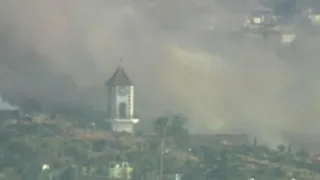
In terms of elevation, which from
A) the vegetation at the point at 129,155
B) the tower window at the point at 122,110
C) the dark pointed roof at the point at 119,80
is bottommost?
the vegetation at the point at 129,155

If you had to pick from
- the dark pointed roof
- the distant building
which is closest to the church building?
the dark pointed roof

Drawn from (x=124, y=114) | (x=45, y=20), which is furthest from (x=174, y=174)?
(x=45, y=20)

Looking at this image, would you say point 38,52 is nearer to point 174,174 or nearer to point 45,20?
point 45,20

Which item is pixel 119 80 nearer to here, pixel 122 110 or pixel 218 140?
pixel 122 110

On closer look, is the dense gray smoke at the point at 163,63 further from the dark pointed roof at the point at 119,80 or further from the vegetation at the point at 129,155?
the vegetation at the point at 129,155

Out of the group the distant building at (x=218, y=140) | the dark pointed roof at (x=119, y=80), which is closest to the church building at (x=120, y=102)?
the dark pointed roof at (x=119, y=80)

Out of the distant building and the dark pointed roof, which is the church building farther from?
the distant building
